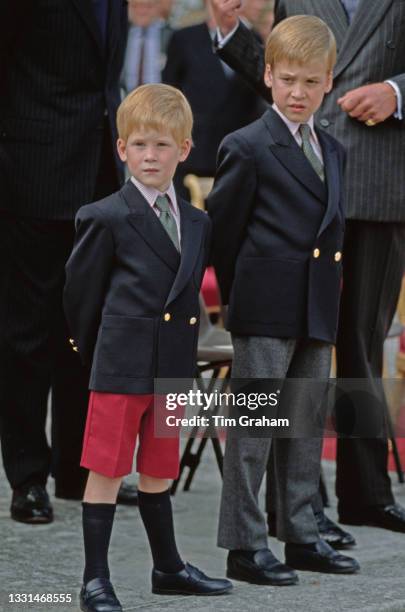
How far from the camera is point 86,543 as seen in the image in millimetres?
4473

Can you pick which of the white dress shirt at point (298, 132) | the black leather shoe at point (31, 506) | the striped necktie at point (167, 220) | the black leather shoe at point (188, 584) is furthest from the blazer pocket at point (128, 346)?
the black leather shoe at point (31, 506)

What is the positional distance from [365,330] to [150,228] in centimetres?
136

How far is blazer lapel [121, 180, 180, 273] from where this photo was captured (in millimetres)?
4496

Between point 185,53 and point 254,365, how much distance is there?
567 centimetres

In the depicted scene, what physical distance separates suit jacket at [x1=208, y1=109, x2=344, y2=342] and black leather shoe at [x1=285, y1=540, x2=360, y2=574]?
647 millimetres

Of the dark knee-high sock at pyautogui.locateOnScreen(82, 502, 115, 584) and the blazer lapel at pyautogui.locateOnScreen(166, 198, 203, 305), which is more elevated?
the blazer lapel at pyautogui.locateOnScreen(166, 198, 203, 305)

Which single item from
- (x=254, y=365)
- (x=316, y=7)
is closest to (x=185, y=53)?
(x=316, y=7)

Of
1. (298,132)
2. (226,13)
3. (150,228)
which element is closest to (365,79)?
(226,13)

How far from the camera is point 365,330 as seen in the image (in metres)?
5.64

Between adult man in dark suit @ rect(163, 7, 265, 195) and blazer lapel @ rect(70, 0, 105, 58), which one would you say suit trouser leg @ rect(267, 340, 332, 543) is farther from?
adult man in dark suit @ rect(163, 7, 265, 195)

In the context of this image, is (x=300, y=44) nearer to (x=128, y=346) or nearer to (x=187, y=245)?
(x=187, y=245)

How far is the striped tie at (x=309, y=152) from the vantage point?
493 cm

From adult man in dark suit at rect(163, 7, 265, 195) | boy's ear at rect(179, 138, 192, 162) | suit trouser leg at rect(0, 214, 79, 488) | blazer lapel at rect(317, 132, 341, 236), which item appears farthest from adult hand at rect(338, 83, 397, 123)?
adult man in dark suit at rect(163, 7, 265, 195)

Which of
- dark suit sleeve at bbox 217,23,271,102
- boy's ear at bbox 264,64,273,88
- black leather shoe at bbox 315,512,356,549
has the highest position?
dark suit sleeve at bbox 217,23,271,102
